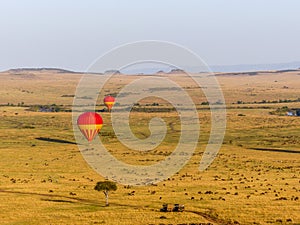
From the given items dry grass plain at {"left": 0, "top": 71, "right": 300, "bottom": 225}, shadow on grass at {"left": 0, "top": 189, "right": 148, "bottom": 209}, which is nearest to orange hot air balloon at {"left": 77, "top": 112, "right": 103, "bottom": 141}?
dry grass plain at {"left": 0, "top": 71, "right": 300, "bottom": 225}

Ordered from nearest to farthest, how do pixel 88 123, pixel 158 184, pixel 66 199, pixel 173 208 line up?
pixel 173 208 < pixel 66 199 < pixel 158 184 < pixel 88 123

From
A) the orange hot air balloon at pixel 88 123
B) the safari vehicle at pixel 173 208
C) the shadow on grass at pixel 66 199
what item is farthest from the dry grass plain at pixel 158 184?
the orange hot air balloon at pixel 88 123

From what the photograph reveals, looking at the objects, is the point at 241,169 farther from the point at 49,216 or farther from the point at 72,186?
the point at 49,216

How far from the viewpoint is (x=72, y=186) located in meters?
51.6

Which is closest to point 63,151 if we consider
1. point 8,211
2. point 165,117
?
point 8,211

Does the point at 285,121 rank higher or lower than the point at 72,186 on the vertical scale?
higher

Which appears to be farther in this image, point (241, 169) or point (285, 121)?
point (285, 121)

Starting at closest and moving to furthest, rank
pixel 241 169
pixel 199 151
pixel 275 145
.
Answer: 1. pixel 241 169
2. pixel 199 151
3. pixel 275 145

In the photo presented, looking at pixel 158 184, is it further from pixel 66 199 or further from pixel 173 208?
pixel 173 208

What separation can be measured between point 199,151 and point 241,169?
634 inches

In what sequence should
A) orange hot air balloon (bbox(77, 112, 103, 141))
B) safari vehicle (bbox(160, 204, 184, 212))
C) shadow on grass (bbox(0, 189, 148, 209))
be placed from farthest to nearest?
orange hot air balloon (bbox(77, 112, 103, 141)) → shadow on grass (bbox(0, 189, 148, 209)) → safari vehicle (bbox(160, 204, 184, 212))

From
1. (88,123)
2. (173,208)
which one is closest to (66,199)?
(173,208)

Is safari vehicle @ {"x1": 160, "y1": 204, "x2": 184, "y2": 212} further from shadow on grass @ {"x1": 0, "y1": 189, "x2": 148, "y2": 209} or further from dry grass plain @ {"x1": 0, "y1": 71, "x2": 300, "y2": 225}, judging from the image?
shadow on grass @ {"x1": 0, "y1": 189, "x2": 148, "y2": 209}

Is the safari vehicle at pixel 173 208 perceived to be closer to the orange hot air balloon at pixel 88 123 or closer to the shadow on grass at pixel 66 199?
the shadow on grass at pixel 66 199
